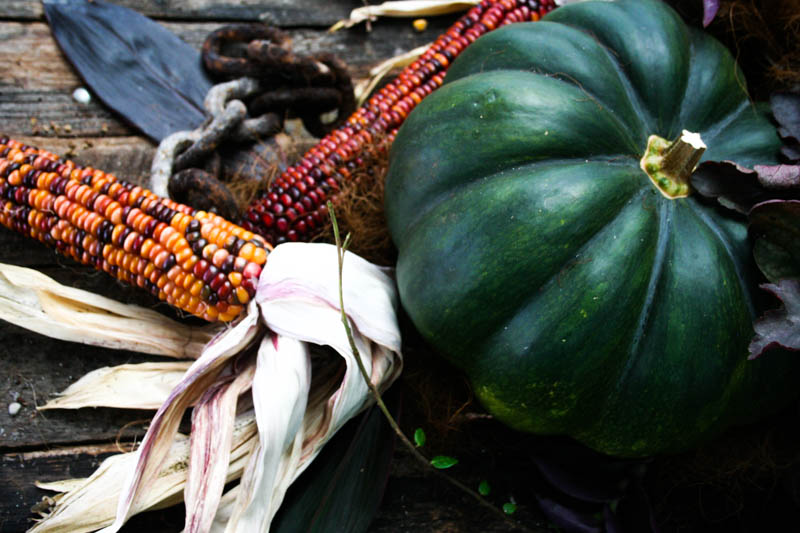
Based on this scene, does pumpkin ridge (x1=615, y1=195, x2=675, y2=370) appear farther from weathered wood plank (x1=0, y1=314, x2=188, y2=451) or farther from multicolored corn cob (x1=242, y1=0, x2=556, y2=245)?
weathered wood plank (x1=0, y1=314, x2=188, y2=451)

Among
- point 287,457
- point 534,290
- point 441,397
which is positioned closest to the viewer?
point 534,290

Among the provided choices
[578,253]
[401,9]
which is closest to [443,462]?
[578,253]

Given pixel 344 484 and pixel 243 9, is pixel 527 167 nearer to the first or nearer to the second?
pixel 344 484

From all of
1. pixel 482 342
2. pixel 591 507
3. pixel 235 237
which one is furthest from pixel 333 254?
pixel 591 507

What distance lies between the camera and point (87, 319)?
90 centimetres

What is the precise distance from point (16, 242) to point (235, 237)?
17.8 inches

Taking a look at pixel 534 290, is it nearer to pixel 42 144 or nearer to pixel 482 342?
pixel 482 342

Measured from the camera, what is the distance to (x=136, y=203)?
A: 868mm

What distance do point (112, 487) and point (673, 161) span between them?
2.73 feet

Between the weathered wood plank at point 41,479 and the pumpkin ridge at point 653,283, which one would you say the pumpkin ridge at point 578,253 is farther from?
the weathered wood plank at point 41,479

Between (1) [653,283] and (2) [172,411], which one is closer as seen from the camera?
(1) [653,283]

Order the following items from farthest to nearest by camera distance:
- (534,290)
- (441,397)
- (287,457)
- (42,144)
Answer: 1. (42,144)
2. (441,397)
3. (287,457)
4. (534,290)

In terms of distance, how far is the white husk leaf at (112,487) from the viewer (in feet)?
2.53

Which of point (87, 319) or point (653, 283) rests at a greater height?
point (653, 283)
